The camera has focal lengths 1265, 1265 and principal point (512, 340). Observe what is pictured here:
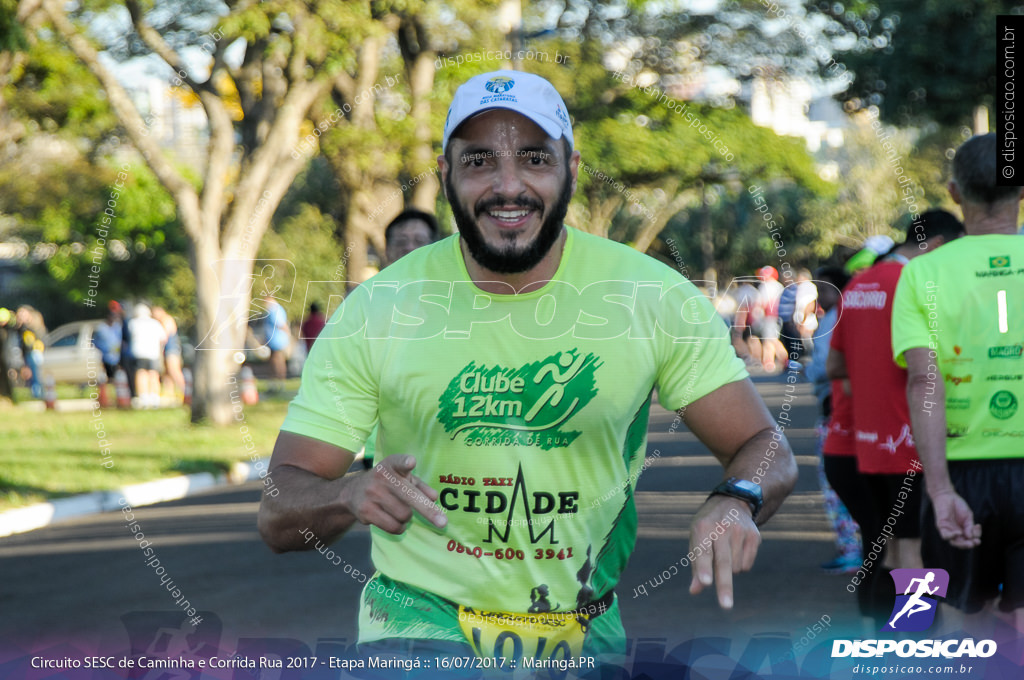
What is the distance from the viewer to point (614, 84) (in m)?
24.2

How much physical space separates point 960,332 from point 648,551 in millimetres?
4403

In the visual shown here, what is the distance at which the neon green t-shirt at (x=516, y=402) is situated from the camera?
112 inches

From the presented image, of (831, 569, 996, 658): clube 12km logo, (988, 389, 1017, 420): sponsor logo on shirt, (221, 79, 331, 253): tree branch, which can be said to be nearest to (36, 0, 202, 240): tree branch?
(221, 79, 331, 253): tree branch

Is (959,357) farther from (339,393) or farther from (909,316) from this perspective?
(339,393)

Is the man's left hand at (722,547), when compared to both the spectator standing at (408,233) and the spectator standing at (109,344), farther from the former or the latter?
the spectator standing at (109,344)

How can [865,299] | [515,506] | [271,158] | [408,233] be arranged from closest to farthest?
1. [515,506]
2. [865,299]
3. [408,233]
4. [271,158]

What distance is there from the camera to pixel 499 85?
2967 mm

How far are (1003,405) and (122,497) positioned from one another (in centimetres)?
931

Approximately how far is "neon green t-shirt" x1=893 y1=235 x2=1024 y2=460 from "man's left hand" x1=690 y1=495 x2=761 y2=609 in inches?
71.9

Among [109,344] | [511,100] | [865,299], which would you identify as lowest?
[109,344]

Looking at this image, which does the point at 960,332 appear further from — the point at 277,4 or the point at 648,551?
the point at 277,4

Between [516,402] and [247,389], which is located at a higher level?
[516,402]

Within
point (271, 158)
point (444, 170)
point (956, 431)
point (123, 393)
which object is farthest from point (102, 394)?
point (444, 170)

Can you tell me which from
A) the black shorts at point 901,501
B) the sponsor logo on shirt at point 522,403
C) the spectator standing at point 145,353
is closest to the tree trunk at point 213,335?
the spectator standing at point 145,353
